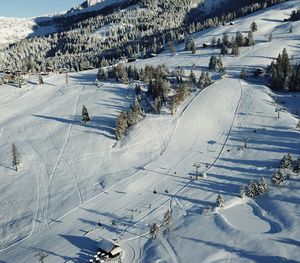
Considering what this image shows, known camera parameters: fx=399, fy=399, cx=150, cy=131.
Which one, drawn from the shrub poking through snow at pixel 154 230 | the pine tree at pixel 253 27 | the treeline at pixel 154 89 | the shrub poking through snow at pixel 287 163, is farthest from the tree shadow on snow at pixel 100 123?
the pine tree at pixel 253 27

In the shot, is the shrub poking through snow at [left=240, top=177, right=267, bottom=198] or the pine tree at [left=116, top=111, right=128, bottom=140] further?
the pine tree at [left=116, top=111, right=128, bottom=140]

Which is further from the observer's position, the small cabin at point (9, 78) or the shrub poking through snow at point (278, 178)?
the small cabin at point (9, 78)

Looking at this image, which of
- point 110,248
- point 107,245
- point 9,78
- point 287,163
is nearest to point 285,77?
point 287,163

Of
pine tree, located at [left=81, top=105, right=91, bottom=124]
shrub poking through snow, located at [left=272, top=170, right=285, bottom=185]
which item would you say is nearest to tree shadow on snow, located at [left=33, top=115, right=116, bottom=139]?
pine tree, located at [left=81, top=105, right=91, bottom=124]

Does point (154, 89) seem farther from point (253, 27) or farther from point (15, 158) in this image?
point (253, 27)

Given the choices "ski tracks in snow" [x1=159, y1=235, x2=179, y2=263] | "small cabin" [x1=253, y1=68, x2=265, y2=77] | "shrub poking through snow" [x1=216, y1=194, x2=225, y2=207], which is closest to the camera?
"ski tracks in snow" [x1=159, y1=235, x2=179, y2=263]

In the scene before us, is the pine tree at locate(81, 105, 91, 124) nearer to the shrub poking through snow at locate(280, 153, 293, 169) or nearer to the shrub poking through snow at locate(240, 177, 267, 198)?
the shrub poking through snow at locate(240, 177, 267, 198)

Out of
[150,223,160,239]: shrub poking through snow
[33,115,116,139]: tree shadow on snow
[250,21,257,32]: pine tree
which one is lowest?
[150,223,160,239]: shrub poking through snow

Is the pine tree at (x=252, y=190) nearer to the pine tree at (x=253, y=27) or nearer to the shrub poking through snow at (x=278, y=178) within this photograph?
the shrub poking through snow at (x=278, y=178)
